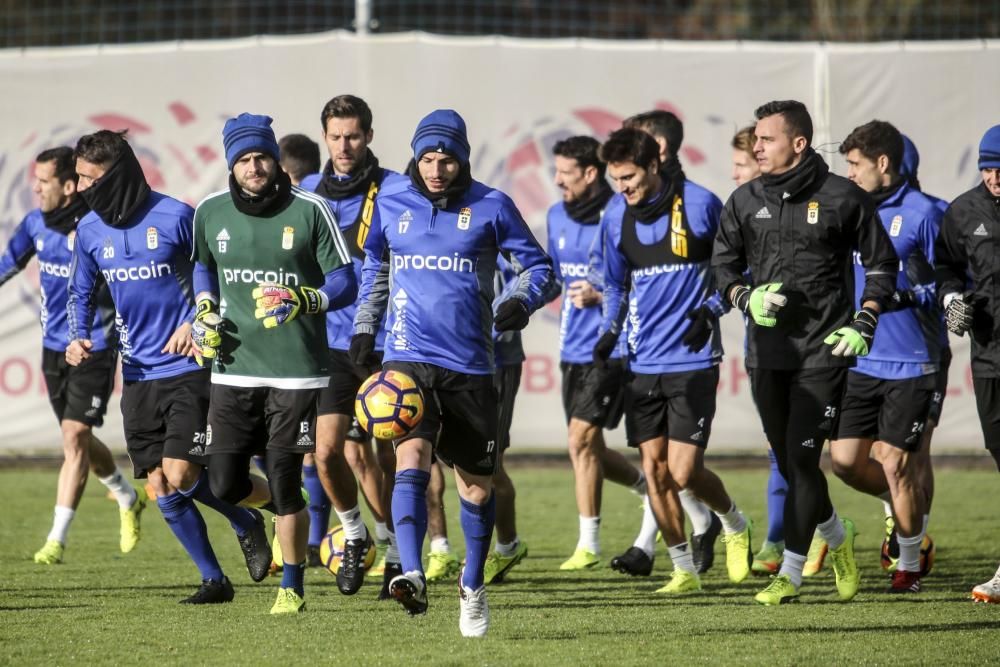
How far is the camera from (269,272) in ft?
25.1

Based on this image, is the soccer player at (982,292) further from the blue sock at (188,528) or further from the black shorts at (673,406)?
the blue sock at (188,528)

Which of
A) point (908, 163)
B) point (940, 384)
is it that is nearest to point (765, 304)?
point (940, 384)

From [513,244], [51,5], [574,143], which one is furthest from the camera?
[51,5]

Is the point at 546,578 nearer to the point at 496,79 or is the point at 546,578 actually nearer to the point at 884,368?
the point at 884,368

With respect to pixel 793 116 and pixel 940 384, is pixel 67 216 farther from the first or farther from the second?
pixel 940 384

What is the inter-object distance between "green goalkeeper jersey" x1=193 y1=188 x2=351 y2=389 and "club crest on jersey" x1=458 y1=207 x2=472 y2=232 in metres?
0.77

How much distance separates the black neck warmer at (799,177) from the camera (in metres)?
7.63

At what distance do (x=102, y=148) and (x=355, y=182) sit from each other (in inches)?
56.3

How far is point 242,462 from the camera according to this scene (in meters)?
7.73

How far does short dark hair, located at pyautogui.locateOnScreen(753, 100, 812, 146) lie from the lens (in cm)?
768

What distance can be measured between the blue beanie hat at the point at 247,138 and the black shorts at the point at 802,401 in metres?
2.66

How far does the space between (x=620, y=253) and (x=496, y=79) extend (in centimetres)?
643

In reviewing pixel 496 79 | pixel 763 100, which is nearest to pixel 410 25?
pixel 496 79

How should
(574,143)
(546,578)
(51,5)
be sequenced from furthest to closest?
(51,5) → (574,143) → (546,578)
